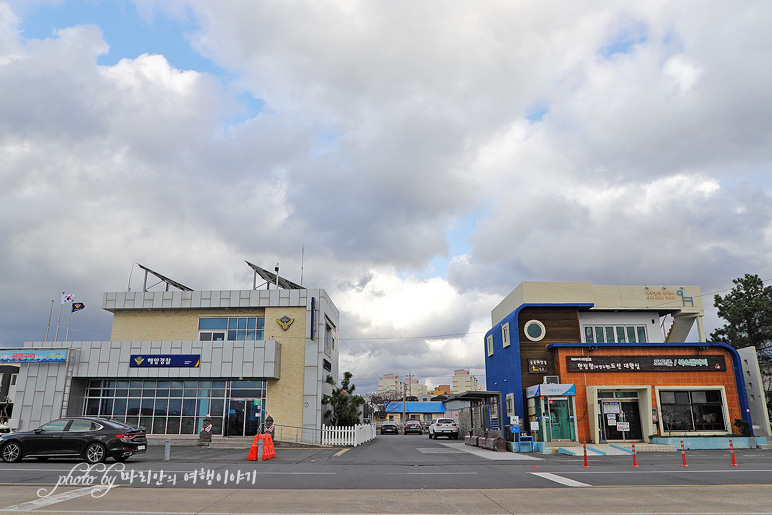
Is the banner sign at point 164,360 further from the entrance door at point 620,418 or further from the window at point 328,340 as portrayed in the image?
the entrance door at point 620,418

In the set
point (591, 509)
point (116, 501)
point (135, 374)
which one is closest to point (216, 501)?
point (116, 501)

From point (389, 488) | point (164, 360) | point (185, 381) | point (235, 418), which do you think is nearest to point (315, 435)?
point (235, 418)

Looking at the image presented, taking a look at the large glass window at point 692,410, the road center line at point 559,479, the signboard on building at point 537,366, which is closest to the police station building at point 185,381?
the signboard on building at point 537,366

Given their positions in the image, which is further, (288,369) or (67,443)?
(288,369)

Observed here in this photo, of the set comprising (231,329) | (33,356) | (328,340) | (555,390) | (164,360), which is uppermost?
(231,329)

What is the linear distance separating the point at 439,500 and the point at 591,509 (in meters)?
2.74

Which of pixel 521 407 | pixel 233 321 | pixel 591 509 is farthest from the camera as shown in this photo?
pixel 233 321

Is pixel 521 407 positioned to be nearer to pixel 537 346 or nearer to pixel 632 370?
pixel 537 346

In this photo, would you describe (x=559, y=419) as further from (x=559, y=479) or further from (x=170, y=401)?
(x=170, y=401)

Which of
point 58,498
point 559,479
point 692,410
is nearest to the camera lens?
point 58,498

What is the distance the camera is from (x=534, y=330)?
103ft

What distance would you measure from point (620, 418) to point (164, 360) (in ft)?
80.0

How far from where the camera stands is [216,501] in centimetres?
1011

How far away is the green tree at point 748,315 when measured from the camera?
40750 millimetres
